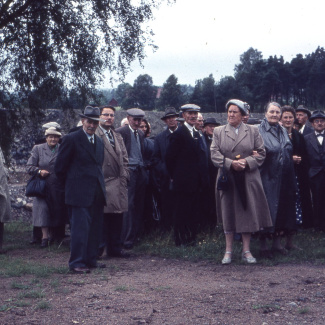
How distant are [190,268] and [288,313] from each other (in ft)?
8.38

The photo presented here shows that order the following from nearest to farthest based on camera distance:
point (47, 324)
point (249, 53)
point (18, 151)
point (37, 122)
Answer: point (47, 324) < point (37, 122) < point (18, 151) < point (249, 53)

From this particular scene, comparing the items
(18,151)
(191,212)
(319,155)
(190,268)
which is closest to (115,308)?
(190,268)

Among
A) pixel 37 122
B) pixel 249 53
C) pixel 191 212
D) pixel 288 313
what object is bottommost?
pixel 288 313

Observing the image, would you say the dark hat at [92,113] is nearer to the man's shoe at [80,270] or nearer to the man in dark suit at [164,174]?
the man's shoe at [80,270]

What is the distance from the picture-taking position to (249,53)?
62656 mm

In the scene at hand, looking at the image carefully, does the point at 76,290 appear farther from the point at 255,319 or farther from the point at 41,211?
the point at 41,211

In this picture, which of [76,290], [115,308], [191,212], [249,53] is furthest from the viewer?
[249,53]

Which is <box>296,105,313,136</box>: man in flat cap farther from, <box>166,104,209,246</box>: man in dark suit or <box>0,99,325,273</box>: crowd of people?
<box>166,104,209,246</box>: man in dark suit

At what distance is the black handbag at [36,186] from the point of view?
35.3ft

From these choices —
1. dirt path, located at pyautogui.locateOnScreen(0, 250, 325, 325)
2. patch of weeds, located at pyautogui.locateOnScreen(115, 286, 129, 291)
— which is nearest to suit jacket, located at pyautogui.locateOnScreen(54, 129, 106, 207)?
dirt path, located at pyautogui.locateOnScreen(0, 250, 325, 325)

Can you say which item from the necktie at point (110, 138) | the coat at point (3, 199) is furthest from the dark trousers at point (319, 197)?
the coat at point (3, 199)

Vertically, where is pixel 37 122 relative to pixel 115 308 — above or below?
above

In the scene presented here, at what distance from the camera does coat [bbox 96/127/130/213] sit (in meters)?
9.05

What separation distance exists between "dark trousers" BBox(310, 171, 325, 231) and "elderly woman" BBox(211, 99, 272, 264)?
8.61ft
